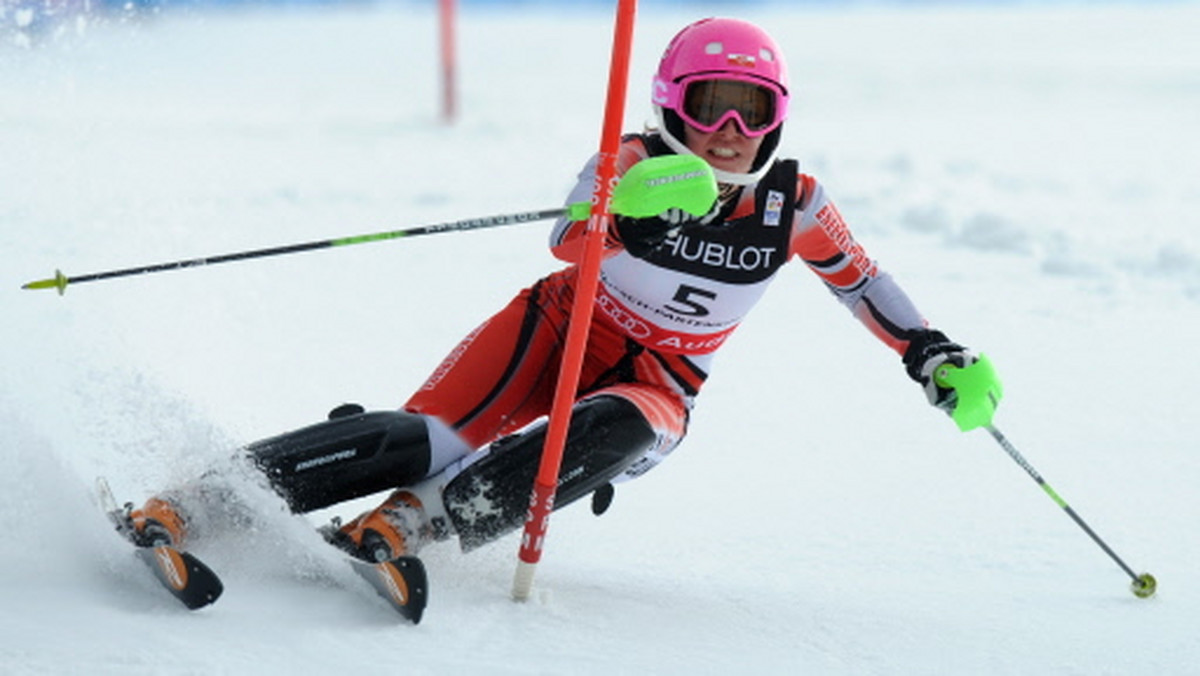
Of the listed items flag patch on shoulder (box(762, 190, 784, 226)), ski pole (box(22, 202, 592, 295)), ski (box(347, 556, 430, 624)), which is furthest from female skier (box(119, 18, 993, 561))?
ski (box(347, 556, 430, 624))

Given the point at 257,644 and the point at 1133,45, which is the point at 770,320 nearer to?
the point at 257,644

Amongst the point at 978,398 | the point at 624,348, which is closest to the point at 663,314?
the point at 624,348

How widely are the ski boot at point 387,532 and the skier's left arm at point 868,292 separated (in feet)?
3.22

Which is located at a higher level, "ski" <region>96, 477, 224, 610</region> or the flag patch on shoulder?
the flag patch on shoulder

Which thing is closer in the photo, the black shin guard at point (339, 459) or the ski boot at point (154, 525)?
the ski boot at point (154, 525)

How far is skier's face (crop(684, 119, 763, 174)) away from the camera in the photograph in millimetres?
2939

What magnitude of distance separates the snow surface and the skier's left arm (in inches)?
18.0

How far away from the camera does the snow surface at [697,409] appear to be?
2553mm

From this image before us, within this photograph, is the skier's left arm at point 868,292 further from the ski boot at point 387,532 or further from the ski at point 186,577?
the ski at point 186,577

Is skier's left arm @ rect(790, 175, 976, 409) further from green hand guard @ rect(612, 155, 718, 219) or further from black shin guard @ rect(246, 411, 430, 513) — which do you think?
black shin guard @ rect(246, 411, 430, 513)

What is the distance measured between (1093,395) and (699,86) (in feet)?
7.61

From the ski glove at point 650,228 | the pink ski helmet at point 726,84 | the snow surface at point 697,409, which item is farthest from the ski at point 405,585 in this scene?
the pink ski helmet at point 726,84

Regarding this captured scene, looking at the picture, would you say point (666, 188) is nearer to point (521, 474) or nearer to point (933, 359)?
point (521, 474)

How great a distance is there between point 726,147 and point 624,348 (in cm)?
53
